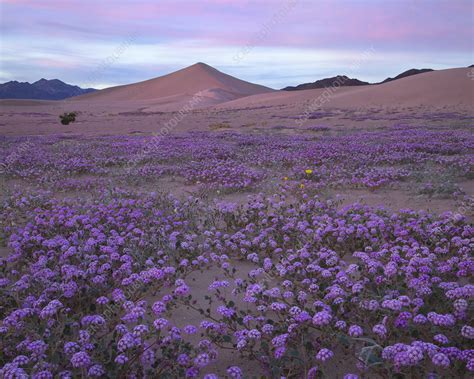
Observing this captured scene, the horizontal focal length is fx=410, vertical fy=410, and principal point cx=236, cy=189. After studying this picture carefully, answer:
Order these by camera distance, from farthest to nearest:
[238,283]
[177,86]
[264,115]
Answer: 1. [177,86]
2. [264,115]
3. [238,283]

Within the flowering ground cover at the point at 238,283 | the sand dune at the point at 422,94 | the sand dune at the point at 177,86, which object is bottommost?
the flowering ground cover at the point at 238,283

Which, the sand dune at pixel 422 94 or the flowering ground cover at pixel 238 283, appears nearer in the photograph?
the flowering ground cover at pixel 238 283

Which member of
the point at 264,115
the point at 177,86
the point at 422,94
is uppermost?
the point at 177,86

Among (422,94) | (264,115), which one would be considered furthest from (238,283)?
(422,94)

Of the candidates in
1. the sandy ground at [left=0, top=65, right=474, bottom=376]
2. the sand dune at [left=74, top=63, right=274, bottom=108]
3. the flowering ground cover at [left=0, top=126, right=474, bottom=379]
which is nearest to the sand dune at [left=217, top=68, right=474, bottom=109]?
the sandy ground at [left=0, top=65, right=474, bottom=376]

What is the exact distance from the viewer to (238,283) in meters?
4.05

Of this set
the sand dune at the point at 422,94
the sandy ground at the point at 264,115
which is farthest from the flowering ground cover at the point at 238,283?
the sand dune at the point at 422,94

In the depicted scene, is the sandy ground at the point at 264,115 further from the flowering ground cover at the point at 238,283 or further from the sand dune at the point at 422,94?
the flowering ground cover at the point at 238,283

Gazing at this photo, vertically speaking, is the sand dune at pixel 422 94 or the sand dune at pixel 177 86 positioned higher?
the sand dune at pixel 177 86

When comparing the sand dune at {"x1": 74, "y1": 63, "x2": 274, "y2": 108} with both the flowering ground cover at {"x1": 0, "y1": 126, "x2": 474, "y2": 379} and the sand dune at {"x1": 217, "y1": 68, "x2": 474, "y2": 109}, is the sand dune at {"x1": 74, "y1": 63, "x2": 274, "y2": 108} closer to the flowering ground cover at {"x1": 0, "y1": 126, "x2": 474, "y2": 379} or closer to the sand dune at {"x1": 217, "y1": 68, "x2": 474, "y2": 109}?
the sand dune at {"x1": 217, "y1": 68, "x2": 474, "y2": 109}

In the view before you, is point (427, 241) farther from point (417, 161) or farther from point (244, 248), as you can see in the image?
point (417, 161)

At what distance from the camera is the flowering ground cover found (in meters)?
3.01

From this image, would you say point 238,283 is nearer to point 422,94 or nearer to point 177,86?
point 422,94

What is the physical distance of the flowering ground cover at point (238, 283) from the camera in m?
3.01
